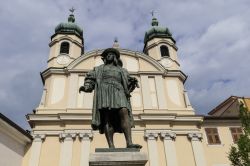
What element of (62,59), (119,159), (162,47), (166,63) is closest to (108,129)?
(119,159)

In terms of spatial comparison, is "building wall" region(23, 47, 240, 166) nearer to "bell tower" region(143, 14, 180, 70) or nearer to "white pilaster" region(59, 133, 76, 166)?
"white pilaster" region(59, 133, 76, 166)

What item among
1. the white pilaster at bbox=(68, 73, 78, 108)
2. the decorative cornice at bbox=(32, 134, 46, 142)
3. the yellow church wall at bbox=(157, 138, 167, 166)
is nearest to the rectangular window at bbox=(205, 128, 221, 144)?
the yellow church wall at bbox=(157, 138, 167, 166)

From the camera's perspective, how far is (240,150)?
1484 centimetres

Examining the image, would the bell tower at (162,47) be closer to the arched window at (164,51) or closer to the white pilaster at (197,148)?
the arched window at (164,51)

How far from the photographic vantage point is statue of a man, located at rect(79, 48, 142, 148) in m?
5.79

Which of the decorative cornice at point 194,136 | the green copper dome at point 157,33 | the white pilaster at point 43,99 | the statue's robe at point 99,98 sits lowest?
the statue's robe at point 99,98

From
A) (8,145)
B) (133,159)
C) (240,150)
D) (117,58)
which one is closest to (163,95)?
(240,150)

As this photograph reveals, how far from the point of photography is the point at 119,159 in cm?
503

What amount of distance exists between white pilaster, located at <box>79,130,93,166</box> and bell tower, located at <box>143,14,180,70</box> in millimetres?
9844

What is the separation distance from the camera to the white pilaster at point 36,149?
1939 cm

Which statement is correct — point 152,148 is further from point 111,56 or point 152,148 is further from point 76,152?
point 111,56

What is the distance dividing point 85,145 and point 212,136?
30.2ft

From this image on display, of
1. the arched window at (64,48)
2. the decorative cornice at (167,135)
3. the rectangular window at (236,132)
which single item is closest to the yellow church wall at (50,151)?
the decorative cornice at (167,135)

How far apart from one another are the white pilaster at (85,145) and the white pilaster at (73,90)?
8.76 ft
